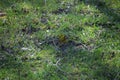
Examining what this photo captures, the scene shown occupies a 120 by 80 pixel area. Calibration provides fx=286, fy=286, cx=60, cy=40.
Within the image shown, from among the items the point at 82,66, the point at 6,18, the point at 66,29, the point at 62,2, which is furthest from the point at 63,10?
the point at 82,66

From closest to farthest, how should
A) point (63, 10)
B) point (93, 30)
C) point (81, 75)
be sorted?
point (81, 75), point (93, 30), point (63, 10)

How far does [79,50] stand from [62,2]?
3.88 feet

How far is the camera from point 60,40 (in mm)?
3963

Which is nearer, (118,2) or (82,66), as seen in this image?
(82,66)

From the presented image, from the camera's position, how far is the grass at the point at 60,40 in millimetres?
3473

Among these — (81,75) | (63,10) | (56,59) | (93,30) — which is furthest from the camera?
(63,10)

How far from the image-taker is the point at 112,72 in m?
3.47

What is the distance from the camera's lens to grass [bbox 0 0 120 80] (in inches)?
137

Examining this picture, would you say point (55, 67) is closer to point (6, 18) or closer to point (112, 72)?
point (112, 72)

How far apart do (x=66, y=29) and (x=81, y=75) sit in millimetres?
935

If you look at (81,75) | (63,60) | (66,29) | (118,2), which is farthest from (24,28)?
(118,2)

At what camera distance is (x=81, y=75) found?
11.2ft

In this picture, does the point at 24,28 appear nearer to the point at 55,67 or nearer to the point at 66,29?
the point at 66,29

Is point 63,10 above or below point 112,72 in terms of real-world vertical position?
above
